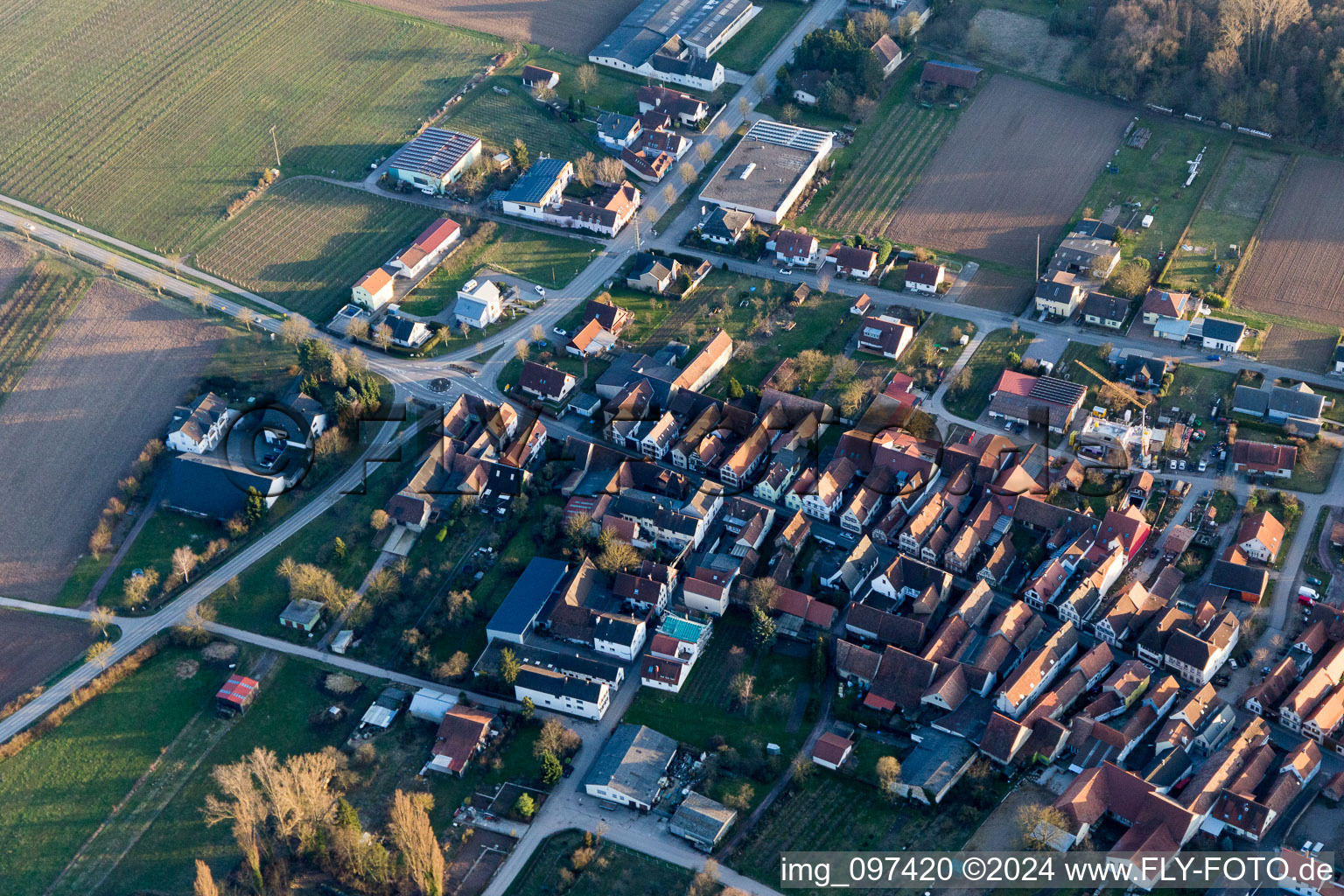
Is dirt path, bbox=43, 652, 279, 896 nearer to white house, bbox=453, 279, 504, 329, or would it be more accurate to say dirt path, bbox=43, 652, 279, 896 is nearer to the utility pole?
white house, bbox=453, 279, 504, 329

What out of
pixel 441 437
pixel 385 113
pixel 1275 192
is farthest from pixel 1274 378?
pixel 385 113

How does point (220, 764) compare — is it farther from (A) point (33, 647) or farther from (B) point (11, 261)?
(B) point (11, 261)

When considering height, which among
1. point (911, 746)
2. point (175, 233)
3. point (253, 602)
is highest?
point (175, 233)

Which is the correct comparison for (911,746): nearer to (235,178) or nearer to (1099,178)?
(1099,178)

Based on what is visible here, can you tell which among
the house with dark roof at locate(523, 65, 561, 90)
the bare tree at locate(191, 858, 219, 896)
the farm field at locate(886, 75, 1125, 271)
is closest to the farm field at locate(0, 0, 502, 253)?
the house with dark roof at locate(523, 65, 561, 90)

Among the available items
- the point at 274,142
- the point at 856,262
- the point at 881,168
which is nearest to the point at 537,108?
the point at 274,142

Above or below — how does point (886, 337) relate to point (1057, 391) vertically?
above
